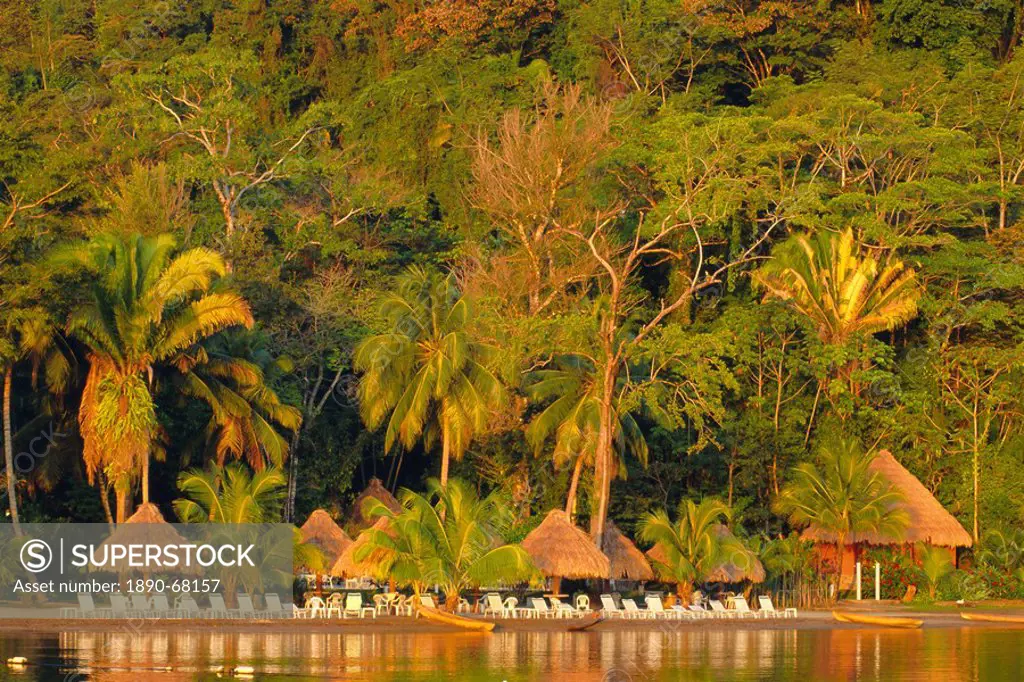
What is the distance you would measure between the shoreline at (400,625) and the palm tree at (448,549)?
76 centimetres

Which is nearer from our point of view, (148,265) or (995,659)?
(995,659)

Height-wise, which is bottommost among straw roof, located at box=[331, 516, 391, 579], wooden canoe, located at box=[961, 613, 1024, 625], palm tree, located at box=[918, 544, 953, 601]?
wooden canoe, located at box=[961, 613, 1024, 625]

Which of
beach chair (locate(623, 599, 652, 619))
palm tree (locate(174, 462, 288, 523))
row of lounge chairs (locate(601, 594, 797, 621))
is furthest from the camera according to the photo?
row of lounge chairs (locate(601, 594, 797, 621))

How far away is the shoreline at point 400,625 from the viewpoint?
2380 centimetres

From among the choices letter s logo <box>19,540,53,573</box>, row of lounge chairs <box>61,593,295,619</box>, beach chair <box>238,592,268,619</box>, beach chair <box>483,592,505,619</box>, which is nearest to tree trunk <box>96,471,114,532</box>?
letter s logo <box>19,540,53,573</box>

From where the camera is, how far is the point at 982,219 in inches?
1416

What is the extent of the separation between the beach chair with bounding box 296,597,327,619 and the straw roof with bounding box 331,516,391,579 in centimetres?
67

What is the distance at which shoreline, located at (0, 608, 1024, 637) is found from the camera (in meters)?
23.8

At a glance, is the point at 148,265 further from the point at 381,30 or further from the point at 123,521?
the point at 381,30

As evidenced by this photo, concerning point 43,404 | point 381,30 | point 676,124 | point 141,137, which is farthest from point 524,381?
point 381,30

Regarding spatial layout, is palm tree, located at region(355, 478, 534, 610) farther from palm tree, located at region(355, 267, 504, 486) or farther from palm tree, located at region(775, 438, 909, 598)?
palm tree, located at region(775, 438, 909, 598)

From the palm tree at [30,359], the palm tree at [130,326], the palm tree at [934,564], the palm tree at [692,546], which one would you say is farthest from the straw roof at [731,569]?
the palm tree at [30,359]

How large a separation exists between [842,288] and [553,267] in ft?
20.9

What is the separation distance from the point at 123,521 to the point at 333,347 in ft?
25.4
